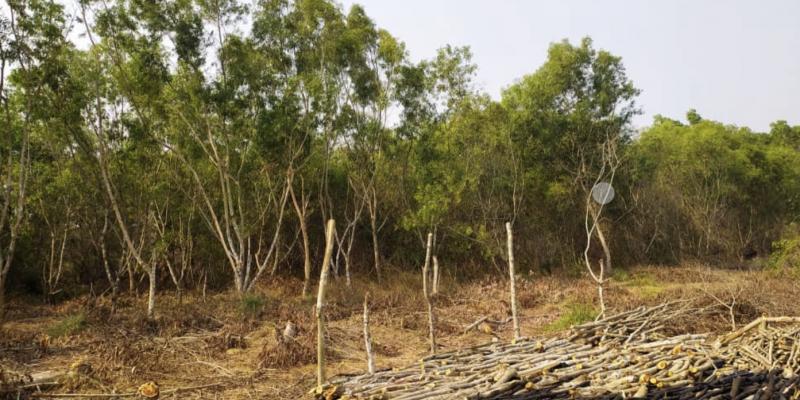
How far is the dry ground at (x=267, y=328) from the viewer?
677 centimetres

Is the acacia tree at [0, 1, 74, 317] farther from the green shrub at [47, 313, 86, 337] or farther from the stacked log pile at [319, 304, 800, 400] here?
the stacked log pile at [319, 304, 800, 400]

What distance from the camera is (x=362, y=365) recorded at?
762cm

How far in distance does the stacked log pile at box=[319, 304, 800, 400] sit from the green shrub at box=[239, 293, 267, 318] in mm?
5643

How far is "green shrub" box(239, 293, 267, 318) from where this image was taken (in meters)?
10.5

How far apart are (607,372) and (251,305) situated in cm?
770

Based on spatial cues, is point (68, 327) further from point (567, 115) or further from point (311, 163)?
point (567, 115)

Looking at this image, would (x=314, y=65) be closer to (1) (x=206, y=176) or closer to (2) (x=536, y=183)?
(1) (x=206, y=176)

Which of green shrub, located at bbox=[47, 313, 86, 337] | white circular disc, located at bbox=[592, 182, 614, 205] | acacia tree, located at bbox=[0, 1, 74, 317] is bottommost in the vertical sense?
green shrub, located at bbox=[47, 313, 86, 337]

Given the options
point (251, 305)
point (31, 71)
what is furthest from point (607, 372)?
point (31, 71)

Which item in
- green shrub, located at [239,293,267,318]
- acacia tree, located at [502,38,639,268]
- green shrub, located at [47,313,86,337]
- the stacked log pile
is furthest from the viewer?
acacia tree, located at [502,38,639,268]

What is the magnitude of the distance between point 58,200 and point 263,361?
8.61m

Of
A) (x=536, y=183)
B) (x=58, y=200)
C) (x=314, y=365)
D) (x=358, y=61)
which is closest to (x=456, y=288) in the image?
(x=536, y=183)

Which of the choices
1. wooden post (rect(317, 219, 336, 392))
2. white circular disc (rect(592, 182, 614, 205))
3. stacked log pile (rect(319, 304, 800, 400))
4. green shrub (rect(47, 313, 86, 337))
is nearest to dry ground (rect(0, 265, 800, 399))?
green shrub (rect(47, 313, 86, 337))

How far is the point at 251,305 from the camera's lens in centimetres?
1083
